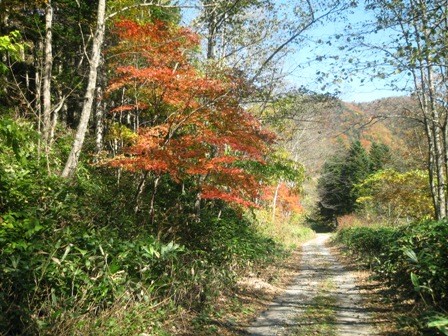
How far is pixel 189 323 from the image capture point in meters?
5.65

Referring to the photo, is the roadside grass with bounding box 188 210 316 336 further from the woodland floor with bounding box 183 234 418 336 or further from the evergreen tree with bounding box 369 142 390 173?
the evergreen tree with bounding box 369 142 390 173

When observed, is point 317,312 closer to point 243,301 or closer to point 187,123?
point 243,301

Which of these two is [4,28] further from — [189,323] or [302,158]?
[302,158]

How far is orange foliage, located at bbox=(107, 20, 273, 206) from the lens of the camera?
795 centimetres

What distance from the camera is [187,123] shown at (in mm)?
8461

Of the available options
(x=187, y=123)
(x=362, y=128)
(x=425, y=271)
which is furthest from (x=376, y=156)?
(x=425, y=271)

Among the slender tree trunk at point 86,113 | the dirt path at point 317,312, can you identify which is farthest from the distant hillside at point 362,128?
the slender tree trunk at point 86,113

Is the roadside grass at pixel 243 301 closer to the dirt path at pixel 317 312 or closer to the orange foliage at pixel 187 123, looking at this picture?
the dirt path at pixel 317 312

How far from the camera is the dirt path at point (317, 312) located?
6109mm

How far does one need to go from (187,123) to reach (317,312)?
15.9ft

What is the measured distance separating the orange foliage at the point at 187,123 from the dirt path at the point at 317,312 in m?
2.66

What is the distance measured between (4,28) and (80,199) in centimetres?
867

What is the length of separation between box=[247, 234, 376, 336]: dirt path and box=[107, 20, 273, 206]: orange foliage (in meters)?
2.66

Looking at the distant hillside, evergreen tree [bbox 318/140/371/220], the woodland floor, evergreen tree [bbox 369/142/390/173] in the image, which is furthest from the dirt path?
evergreen tree [bbox 369/142/390/173]
